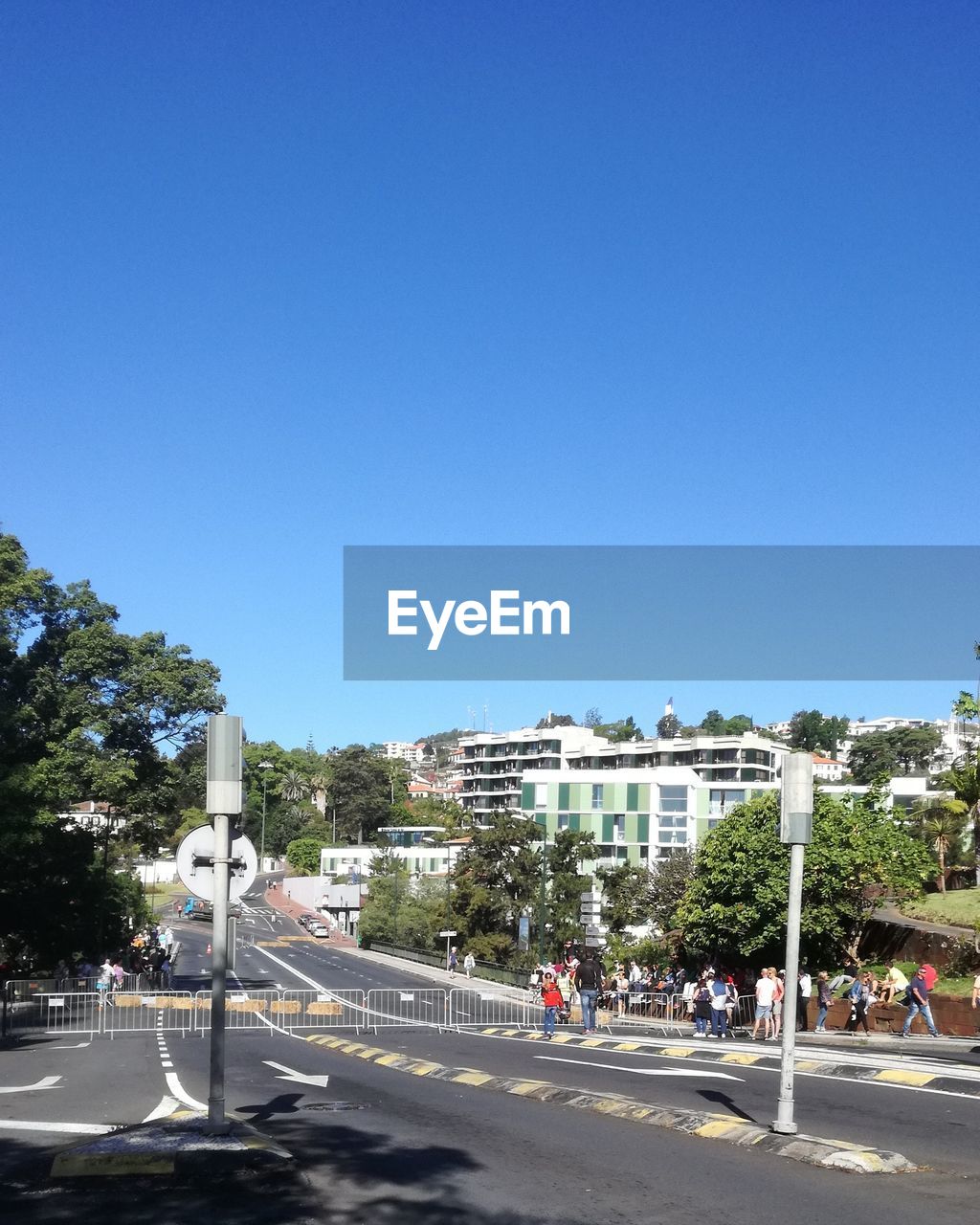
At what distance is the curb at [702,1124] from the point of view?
9312 mm

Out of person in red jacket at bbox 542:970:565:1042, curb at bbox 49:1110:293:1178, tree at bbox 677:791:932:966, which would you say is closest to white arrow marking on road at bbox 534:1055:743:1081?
person in red jacket at bbox 542:970:565:1042

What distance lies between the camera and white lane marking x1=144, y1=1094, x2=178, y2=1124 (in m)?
12.0

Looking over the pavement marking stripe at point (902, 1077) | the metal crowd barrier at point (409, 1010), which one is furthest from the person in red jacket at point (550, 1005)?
the pavement marking stripe at point (902, 1077)

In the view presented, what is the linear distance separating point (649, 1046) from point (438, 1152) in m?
12.0

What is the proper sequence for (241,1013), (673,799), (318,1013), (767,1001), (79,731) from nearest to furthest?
(767,1001)
(241,1013)
(318,1013)
(79,731)
(673,799)

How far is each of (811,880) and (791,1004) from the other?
25.4 meters

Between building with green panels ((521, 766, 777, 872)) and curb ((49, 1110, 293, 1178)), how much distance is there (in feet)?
293

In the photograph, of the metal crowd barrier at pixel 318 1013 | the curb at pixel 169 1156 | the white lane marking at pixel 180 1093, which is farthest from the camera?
the metal crowd barrier at pixel 318 1013

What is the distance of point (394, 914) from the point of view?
97.4m

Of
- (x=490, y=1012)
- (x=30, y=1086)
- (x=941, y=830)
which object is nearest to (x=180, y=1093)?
(x=30, y=1086)

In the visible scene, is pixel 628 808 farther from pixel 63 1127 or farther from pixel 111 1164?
pixel 111 1164

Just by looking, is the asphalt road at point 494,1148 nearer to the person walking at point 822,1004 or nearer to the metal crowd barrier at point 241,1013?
the person walking at point 822,1004

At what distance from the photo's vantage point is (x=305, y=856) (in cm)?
16350

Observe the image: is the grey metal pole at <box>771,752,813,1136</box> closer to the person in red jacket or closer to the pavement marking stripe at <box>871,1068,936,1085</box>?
the pavement marking stripe at <box>871,1068,936,1085</box>
